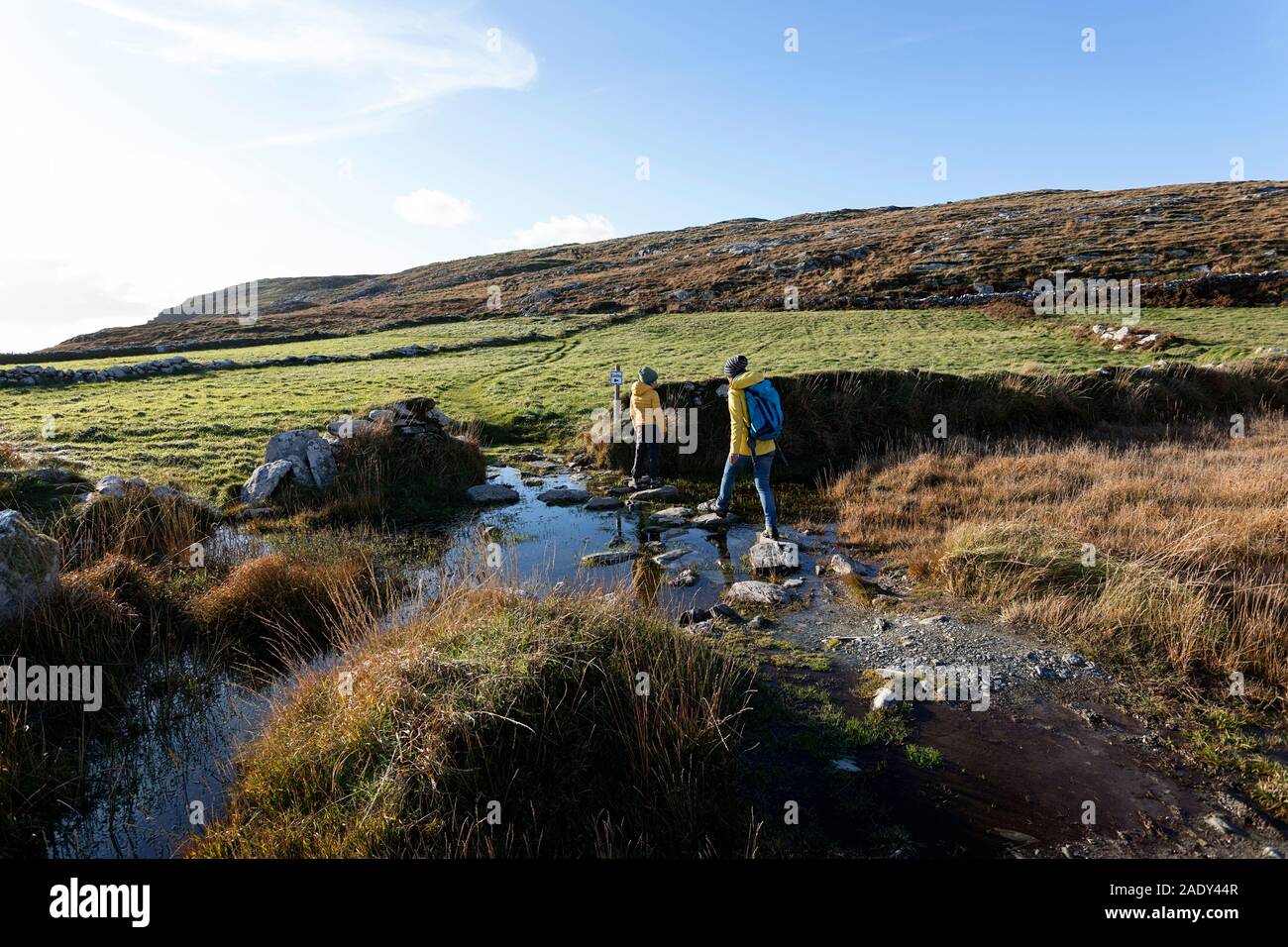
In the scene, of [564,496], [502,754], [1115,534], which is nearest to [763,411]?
[564,496]

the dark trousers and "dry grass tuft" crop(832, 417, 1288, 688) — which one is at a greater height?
the dark trousers

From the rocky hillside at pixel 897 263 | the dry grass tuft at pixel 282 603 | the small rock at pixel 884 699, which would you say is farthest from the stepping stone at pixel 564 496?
the rocky hillside at pixel 897 263

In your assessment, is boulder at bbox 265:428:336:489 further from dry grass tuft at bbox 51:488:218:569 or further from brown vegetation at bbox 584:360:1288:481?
brown vegetation at bbox 584:360:1288:481

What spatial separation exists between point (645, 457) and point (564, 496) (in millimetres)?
2714

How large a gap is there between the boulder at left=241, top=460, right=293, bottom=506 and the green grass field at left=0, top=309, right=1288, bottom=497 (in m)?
0.93

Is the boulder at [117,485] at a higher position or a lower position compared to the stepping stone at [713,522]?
higher

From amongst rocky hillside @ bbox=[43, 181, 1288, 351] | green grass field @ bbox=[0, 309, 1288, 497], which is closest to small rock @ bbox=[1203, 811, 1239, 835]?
green grass field @ bbox=[0, 309, 1288, 497]

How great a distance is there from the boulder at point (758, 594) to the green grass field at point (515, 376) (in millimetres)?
11895

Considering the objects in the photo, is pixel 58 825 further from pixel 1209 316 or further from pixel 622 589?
pixel 1209 316

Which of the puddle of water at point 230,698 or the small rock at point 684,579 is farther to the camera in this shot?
the small rock at point 684,579

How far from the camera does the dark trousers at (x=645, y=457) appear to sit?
53.9 feet

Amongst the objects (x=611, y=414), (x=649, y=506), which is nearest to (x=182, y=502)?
(x=649, y=506)

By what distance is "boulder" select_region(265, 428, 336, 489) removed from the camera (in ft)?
48.8

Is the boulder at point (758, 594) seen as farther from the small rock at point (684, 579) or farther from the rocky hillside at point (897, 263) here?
the rocky hillside at point (897, 263)
